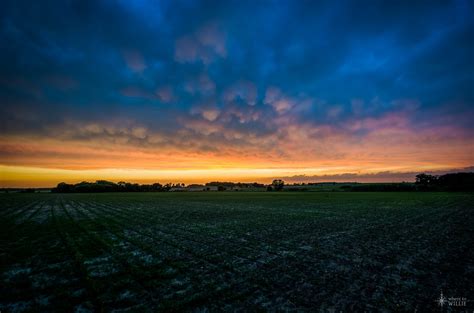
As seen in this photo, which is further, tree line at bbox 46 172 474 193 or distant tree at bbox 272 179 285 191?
distant tree at bbox 272 179 285 191

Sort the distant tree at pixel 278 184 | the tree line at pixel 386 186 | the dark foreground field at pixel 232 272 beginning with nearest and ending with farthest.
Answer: the dark foreground field at pixel 232 272 → the tree line at pixel 386 186 → the distant tree at pixel 278 184

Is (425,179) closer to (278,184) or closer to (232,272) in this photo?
(278,184)

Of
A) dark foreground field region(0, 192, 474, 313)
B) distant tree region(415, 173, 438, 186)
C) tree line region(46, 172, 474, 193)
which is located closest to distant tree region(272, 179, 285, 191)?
tree line region(46, 172, 474, 193)

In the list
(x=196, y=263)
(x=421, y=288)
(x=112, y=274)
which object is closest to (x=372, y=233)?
(x=421, y=288)

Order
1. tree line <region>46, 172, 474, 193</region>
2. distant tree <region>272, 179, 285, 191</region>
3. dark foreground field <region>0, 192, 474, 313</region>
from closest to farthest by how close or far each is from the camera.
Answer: dark foreground field <region>0, 192, 474, 313</region>
tree line <region>46, 172, 474, 193</region>
distant tree <region>272, 179, 285, 191</region>

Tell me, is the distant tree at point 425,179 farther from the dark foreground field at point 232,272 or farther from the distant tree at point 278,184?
the dark foreground field at point 232,272

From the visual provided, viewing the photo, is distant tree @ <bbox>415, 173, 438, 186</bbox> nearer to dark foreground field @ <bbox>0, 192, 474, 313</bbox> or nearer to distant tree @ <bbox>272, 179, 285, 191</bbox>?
distant tree @ <bbox>272, 179, 285, 191</bbox>

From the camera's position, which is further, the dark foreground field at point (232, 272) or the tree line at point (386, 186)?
the tree line at point (386, 186)

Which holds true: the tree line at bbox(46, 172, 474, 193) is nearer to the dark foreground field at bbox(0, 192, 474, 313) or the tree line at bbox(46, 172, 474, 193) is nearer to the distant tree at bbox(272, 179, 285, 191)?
the distant tree at bbox(272, 179, 285, 191)

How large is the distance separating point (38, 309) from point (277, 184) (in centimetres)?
16746

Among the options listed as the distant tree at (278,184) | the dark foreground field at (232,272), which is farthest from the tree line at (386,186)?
the dark foreground field at (232,272)

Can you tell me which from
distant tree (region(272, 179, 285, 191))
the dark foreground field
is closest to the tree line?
distant tree (region(272, 179, 285, 191))

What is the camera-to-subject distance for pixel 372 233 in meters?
15.5

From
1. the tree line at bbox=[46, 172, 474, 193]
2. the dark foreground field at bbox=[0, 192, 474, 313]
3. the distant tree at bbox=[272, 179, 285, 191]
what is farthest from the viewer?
the distant tree at bbox=[272, 179, 285, 191]
